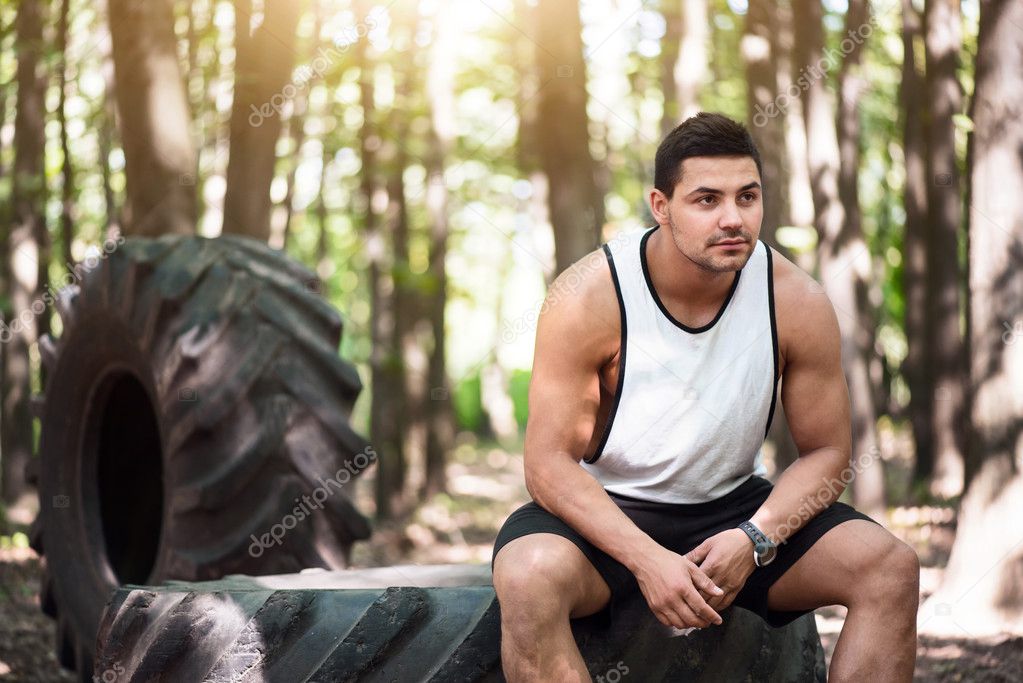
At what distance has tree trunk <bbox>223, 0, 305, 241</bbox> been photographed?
7855 mm

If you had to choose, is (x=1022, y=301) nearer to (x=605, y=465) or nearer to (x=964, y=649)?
(x=964, y=649)

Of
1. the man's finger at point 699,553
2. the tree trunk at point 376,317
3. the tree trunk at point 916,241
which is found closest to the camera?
the man's finger at point 699,553

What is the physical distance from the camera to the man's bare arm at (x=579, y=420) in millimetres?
3256

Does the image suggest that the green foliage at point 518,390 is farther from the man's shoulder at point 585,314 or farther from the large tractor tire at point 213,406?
the man's shoulder at point 585,314

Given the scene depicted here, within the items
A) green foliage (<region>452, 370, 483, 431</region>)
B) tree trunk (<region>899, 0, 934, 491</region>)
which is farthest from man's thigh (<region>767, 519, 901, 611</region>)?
green foliage (<region>452, 370, 483, 431</region>)

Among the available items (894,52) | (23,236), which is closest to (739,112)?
(894,52)

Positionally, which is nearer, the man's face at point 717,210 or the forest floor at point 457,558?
the man's face at point 717,210

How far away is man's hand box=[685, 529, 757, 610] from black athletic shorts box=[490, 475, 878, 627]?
0.14 m

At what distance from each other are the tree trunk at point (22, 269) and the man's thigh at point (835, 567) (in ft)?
35.5

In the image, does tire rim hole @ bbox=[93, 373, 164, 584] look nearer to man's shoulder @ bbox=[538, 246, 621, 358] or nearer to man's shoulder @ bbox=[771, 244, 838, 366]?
man's shoulder @ bbox=[538, 246, 621, 358]

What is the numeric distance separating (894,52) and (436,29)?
32.0 feet

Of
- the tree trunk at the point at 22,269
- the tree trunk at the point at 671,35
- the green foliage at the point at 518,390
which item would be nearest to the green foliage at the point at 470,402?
the green foliage at the point at 518,390

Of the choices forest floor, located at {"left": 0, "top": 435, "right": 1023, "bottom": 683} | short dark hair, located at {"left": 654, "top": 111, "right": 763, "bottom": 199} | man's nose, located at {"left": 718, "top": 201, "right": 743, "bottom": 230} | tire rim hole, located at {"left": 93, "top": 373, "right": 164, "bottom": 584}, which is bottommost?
forest floor, located at {"left": 0, "top": 435, "right": 1023, "bottom": 683}

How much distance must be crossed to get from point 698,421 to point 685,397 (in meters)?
0.08
